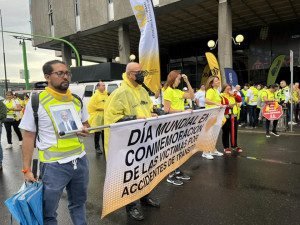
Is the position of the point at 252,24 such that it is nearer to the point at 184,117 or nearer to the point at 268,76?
the point at 268,76

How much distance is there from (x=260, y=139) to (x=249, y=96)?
413 centimetres

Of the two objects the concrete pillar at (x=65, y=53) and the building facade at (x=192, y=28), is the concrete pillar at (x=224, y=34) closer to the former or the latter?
the building facade at (x=192, y=28)

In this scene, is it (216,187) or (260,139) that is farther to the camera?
(260,139)

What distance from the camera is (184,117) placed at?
4.38m

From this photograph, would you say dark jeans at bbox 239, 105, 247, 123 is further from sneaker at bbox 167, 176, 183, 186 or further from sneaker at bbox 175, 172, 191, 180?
sneaker at bbox 167, 176, 183, 186

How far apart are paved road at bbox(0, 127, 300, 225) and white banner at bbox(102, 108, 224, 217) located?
1.63 feet

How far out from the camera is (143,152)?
3.54 meters

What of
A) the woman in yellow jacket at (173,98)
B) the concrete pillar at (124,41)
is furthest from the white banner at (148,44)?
the concrete pillar at (124,41)

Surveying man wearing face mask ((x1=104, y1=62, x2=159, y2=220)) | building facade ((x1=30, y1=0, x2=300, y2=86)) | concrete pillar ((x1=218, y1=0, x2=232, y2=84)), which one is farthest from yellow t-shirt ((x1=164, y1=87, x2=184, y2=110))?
building facade ((x1=30, y1=0, x2=300, y2=86))

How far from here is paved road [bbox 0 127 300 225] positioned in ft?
12.2

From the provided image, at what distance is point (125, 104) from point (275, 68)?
66.9 ft

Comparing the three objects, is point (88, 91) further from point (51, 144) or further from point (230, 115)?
point (51, 144)

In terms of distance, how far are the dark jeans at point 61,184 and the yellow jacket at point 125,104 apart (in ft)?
2.76

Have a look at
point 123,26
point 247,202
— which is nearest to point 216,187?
point 247,202
